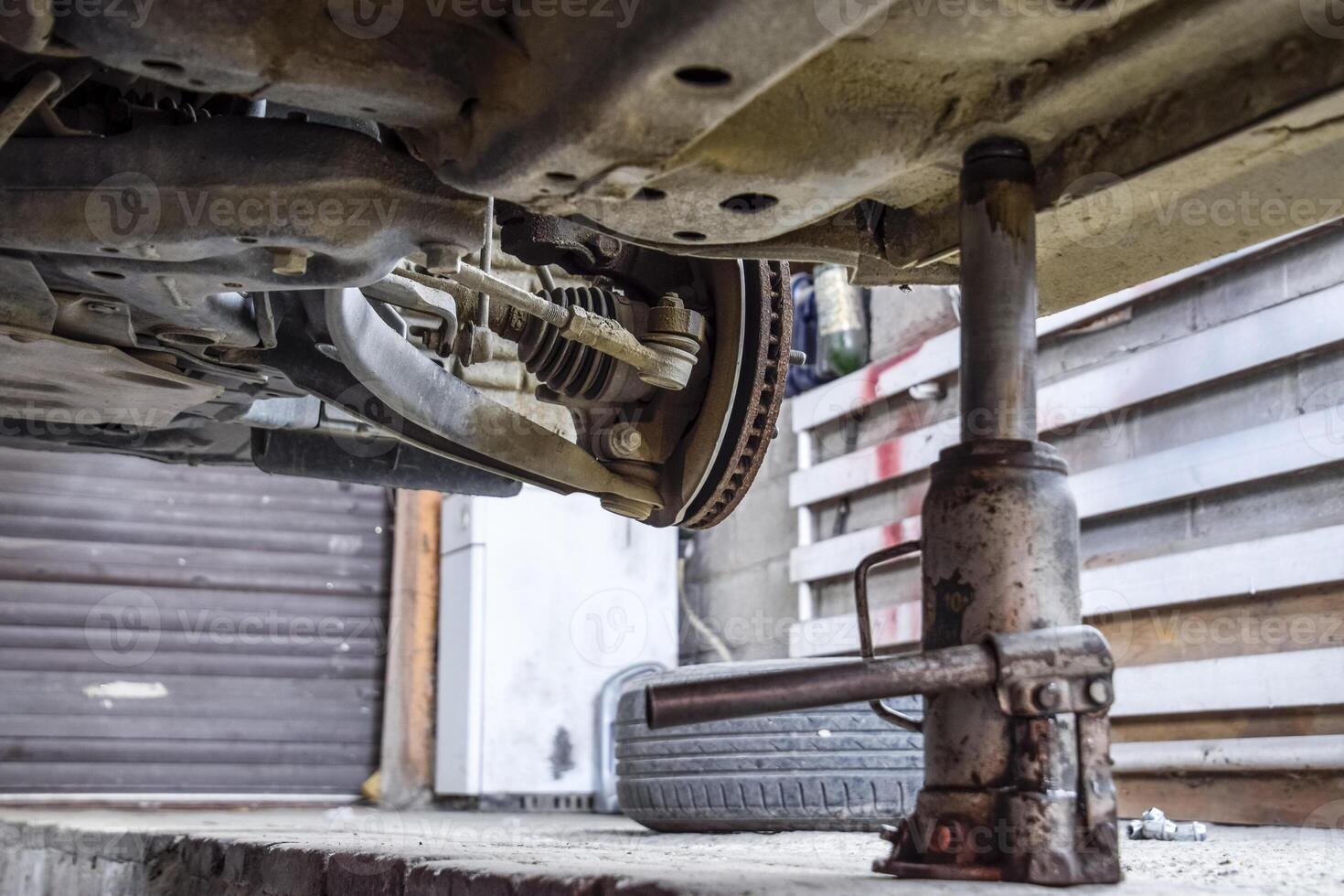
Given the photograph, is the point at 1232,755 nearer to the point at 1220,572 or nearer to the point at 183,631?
the point at 1220,572

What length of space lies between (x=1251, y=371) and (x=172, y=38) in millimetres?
2382

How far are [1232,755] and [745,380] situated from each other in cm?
160

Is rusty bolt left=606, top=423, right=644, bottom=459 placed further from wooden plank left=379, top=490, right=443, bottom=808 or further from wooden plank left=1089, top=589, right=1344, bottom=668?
wooden plank left=379, top=490, right=443, bottom=808

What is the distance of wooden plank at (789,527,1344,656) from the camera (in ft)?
8.25

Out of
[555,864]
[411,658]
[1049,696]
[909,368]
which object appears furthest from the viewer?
[411,658]

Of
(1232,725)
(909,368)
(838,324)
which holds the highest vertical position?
(838,324)

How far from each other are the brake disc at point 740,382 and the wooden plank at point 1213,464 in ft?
2.86

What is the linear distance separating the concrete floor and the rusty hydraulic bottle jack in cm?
5

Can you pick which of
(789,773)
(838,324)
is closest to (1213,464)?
(789,773)

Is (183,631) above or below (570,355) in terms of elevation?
below

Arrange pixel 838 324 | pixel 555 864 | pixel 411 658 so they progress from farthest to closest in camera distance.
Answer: pixel 411 658 < pixel 838 324 < pixel 555 864

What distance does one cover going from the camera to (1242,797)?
2686 millimetres

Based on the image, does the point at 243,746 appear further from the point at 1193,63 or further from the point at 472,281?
the point at 1193,63

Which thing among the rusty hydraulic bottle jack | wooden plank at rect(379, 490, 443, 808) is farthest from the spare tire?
wooden plank at rect(379, 490, 443, 808)
